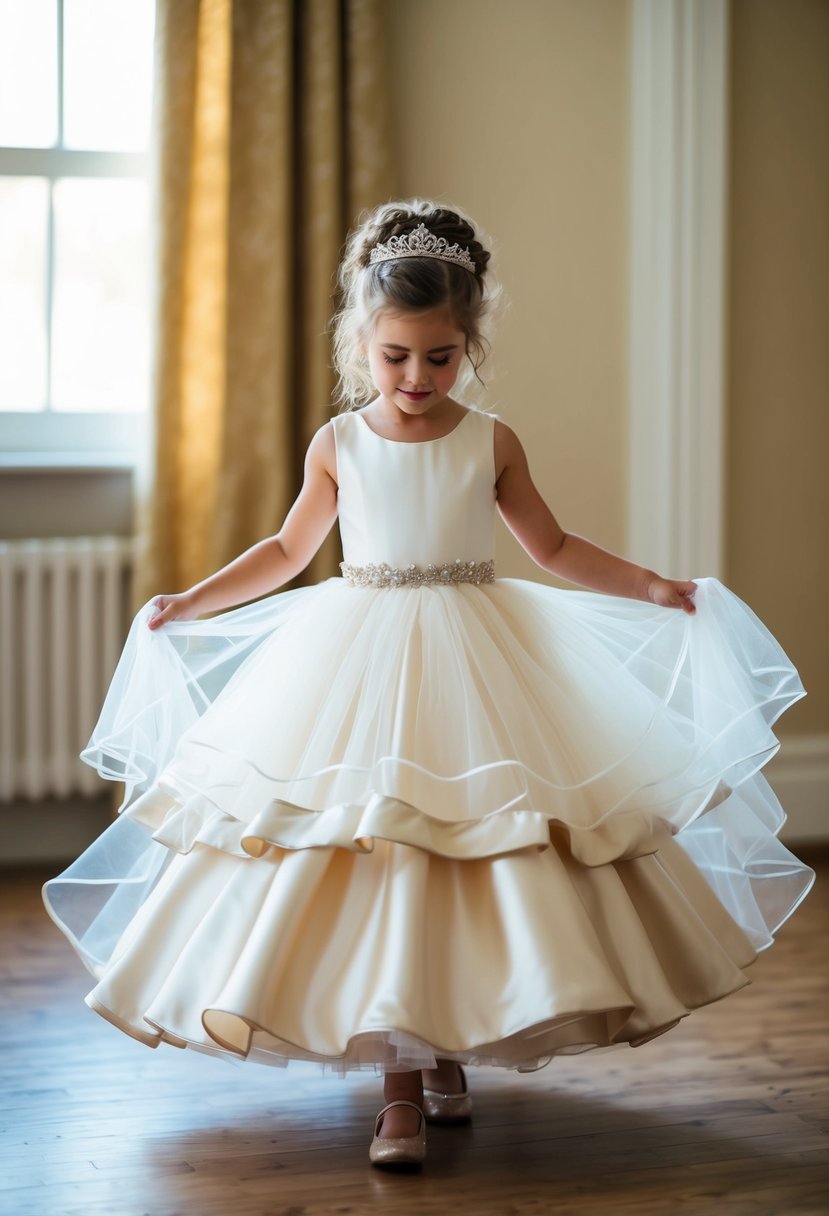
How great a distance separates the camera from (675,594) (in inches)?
78.5

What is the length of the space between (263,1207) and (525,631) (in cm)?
83

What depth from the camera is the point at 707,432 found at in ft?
11.4

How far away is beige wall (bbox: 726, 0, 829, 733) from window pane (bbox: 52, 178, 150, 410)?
60.4 inches

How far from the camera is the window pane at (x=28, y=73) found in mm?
3289

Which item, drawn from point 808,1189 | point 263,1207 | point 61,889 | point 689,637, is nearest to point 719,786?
point 689,637

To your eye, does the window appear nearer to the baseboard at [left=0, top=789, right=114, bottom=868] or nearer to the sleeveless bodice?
the baseboard at [left=0, top=789, right=114, bottom=868]

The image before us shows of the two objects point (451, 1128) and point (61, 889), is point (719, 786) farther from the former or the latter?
point (61, 889)

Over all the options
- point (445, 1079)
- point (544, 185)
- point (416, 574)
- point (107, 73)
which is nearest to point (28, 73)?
point (107, 73)

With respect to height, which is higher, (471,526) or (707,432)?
(707,432)

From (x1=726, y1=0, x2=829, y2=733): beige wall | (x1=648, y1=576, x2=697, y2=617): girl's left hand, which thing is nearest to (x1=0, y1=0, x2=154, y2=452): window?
(x1=726, y1=0, x2=829, y2=733): beige wall

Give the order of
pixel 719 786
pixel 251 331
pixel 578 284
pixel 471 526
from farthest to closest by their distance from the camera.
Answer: pixel 578 284 < pixel 251 331 < pixel 471 526 < pixel 719 786

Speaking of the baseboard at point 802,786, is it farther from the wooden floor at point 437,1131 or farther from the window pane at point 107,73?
the window pane at point 107,73

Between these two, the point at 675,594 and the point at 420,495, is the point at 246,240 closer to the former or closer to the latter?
the point at 420,495

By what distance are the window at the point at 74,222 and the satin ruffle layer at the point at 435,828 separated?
153cm
